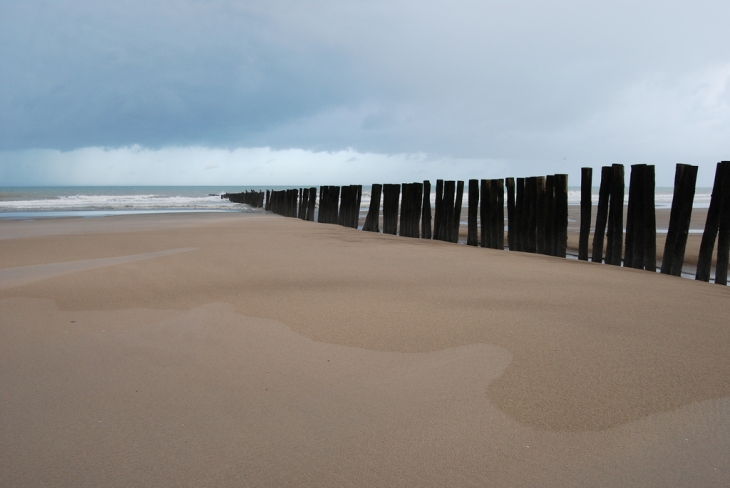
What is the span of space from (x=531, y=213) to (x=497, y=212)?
2.44ft

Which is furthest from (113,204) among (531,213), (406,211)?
(531,213)

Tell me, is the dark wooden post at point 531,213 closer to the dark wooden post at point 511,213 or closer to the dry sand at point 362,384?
the dark wooden post at point 511,213

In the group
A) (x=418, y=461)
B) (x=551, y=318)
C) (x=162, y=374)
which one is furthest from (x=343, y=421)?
(x=551, y=318)

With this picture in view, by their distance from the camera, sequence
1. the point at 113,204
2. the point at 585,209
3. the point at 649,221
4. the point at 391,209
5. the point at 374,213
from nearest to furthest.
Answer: the point at 649,221, the point at 585,209, the point at 391,209, the point at 374,213, the point at 113,204

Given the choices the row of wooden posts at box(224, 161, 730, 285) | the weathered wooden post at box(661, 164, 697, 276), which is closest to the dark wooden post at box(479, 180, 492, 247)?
the row of wooden posts at box(224, 161, 730, 285)

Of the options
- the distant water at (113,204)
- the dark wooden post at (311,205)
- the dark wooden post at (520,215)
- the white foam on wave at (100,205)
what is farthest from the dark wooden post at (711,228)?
the white foam on wave at (100,205)

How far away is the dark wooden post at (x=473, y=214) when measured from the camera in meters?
9.04

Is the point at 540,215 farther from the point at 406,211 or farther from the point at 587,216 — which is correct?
the point at 406,211

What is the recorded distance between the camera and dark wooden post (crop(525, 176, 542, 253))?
7855 mm

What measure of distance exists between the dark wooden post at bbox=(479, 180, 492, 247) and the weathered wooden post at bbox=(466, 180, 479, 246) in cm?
18

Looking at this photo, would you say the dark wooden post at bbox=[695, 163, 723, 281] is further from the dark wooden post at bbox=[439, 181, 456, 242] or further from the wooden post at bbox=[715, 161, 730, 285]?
the dark wooden post at bbox=[439, 181, 456, 242]

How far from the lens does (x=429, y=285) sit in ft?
13.7

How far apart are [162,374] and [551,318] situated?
2.24 m

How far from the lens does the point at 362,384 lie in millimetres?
2197
